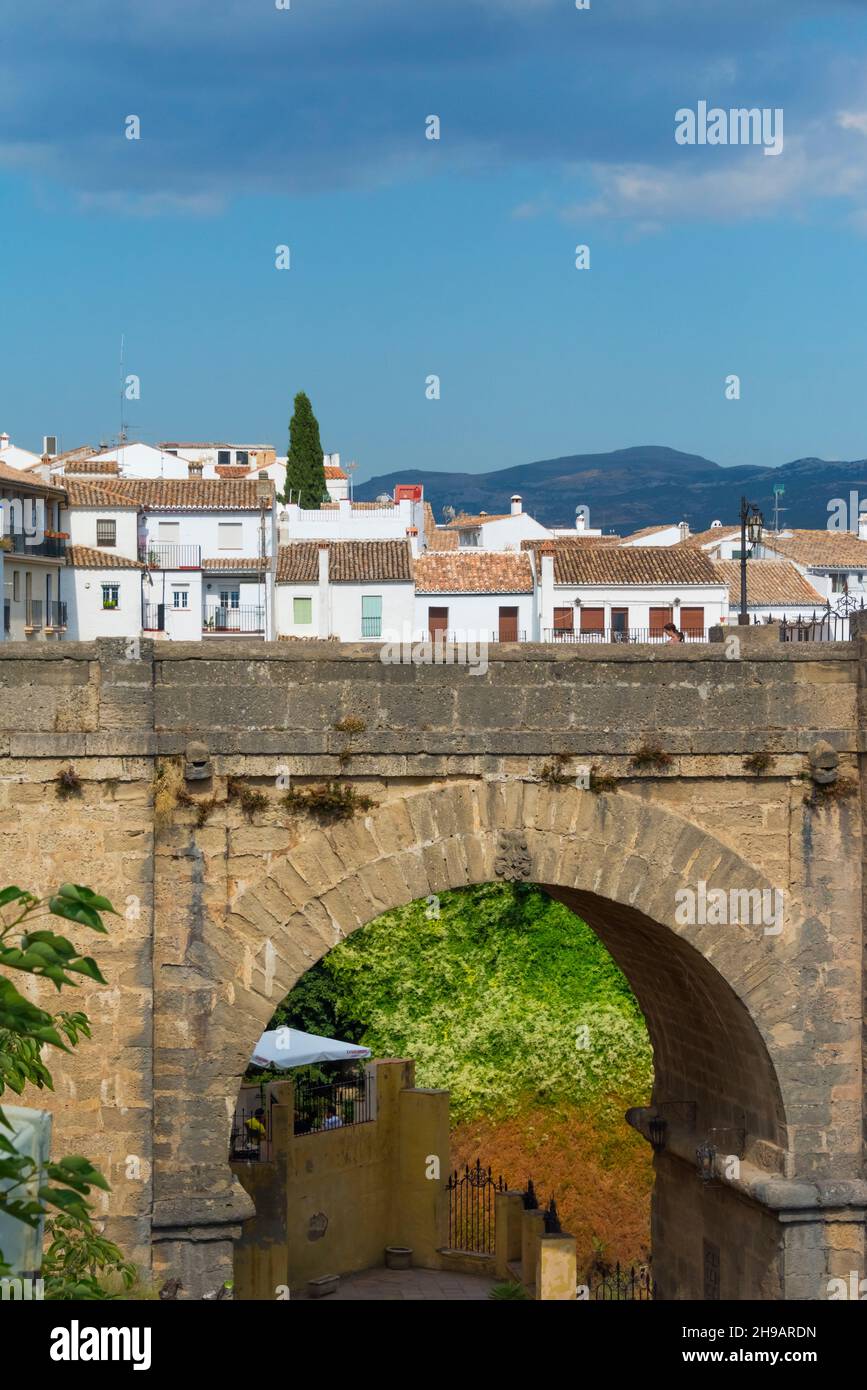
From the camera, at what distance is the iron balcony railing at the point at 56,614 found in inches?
2144

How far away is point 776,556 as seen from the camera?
71.8 meters

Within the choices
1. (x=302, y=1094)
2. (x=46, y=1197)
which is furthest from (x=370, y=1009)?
(x=46, y=1197)

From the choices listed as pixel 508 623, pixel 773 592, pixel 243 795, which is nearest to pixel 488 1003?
pixel 508 623

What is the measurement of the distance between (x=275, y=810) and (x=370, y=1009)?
79.1 feet

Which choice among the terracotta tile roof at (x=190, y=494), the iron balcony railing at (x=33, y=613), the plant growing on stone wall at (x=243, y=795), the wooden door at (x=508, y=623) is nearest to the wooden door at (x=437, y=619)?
the wooden door at (x=508, y=623)

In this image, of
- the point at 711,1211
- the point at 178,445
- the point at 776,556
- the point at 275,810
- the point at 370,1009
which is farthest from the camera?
the point at 178,445

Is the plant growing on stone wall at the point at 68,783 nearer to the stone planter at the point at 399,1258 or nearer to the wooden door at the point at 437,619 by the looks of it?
the stone planter at the point at 399,1258

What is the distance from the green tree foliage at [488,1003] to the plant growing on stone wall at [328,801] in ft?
76.0

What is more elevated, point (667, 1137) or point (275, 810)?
point (275, 810)

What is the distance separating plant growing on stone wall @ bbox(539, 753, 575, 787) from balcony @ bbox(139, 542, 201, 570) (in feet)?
162

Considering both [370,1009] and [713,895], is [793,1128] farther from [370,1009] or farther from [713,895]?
[370,1009]

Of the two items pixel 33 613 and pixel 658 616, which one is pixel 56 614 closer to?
pixel 33 613

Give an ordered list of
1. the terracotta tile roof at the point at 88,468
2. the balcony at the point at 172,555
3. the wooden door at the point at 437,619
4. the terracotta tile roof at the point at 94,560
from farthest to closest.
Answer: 1. the terracotta tile roof at the point at 88,468
2. the balcony at the point at 172,555
3. the terracotta tile roof at the point at 94,560
4. the wooden door at the point at 437,619
